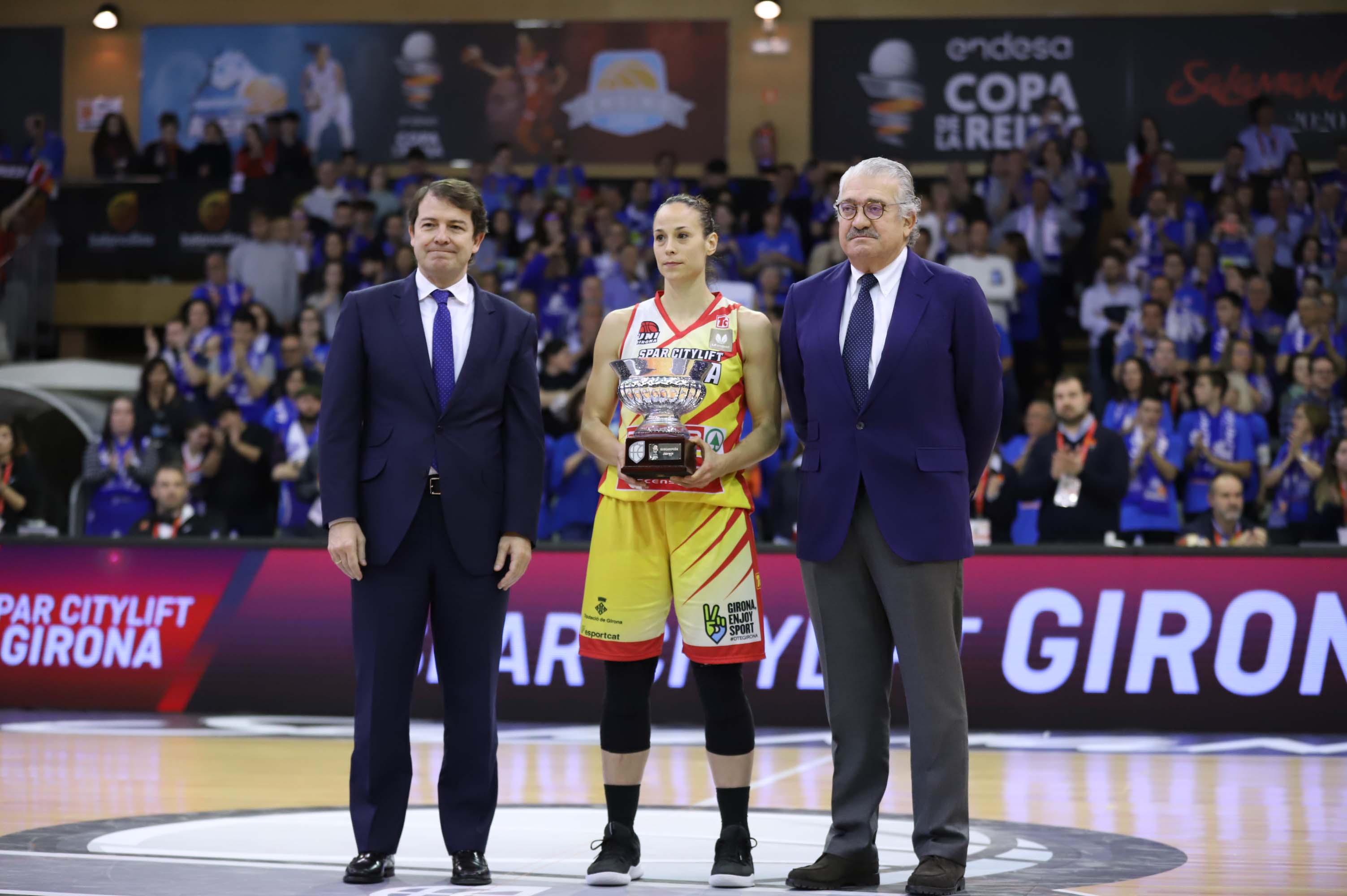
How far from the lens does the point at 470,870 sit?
4980mm

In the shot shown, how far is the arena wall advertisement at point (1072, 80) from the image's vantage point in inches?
649

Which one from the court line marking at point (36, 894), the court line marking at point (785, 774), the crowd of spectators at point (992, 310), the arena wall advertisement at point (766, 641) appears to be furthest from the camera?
the crowd of spectators at point (992, 310)

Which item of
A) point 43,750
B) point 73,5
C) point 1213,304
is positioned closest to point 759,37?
point 1213,304

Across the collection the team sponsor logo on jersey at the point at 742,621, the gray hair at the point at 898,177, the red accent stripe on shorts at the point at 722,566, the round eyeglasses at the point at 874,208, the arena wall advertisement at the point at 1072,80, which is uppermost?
the arena wall advertisement at the point at 1072,80

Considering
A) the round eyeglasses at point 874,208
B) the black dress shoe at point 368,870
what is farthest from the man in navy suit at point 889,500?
the black dress shoe at point 368,870

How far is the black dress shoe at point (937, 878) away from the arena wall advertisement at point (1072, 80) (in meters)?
12.9

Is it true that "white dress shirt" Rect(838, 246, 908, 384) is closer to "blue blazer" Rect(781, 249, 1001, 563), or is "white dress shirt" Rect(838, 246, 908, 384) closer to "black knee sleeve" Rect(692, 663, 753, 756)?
"blue blazer" Rect(781, 249, 1001, 563)

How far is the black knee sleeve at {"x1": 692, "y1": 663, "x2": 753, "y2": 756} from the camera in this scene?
16.9 feet

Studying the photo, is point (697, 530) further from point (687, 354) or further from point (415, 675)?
point (415, 675)

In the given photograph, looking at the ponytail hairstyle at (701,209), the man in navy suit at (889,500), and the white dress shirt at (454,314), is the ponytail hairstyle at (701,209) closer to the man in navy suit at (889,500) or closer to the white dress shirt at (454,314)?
the man in navy suit at (889,500)

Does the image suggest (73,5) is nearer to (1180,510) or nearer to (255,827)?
(1180,510)

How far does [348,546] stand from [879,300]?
1776mm

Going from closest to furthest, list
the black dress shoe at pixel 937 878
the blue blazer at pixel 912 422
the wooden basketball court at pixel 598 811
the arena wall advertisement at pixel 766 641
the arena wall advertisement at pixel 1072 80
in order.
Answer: the black dress shoe at pixel 937 878 < the blue blazer at pixel 912 422 < the wooden basketball court at pixel 598 811 < the arena wall advertisement at pixel 766 641 < the arena wall advertisement at pixel 1072 80

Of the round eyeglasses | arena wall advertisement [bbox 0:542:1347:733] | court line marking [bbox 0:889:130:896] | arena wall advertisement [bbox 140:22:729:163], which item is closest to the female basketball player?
the round eyeglasses
